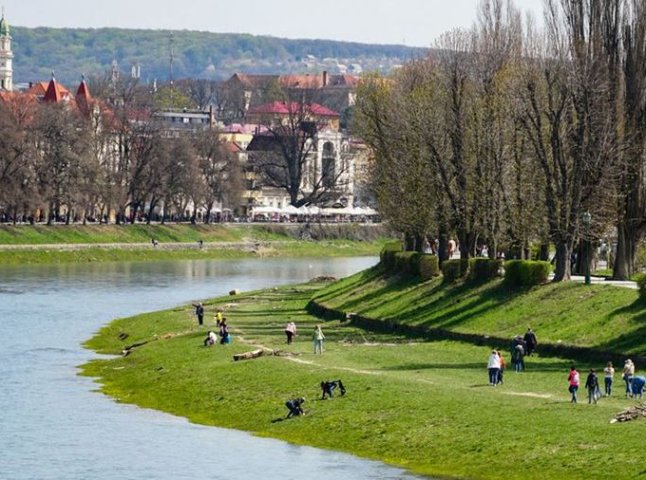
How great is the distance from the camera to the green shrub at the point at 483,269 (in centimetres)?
9175

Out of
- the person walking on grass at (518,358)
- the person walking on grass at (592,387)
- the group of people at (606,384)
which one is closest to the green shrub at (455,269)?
the person walking on grass at (518,358)

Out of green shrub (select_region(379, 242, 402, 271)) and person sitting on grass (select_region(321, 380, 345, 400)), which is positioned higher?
green shrub (select_region(379, 242, 402, 271))

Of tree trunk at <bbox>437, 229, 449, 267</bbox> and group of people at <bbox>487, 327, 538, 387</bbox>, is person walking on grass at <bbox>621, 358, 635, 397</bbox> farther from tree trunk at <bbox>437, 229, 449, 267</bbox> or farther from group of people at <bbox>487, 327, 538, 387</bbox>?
tree trunk at <bbox>437, 229, 449, 267</bbox>

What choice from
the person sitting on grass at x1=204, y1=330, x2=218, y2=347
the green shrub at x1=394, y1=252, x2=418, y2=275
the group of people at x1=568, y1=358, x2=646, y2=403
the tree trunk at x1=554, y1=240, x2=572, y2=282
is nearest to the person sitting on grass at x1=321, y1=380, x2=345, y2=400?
the group of people at x1=568, y1=358, x2=646, y2=403

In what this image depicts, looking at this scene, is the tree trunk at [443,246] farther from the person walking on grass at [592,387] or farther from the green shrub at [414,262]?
the person walking on grass at [592,387]

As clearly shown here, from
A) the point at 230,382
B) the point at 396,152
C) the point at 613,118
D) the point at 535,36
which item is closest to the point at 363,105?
the point at 396,152

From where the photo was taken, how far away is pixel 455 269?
3782 inches

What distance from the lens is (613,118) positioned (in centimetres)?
9050

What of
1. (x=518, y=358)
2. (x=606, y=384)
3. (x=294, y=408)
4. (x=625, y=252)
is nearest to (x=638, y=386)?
(x=606, y=384)

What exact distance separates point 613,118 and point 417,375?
27.9 meters

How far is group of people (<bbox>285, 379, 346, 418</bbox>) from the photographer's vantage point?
62469 millimetres

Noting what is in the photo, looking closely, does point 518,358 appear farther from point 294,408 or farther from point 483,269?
point 483,269

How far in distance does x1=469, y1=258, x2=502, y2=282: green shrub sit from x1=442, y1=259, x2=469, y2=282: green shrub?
177cm

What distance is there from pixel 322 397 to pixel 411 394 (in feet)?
12.2
